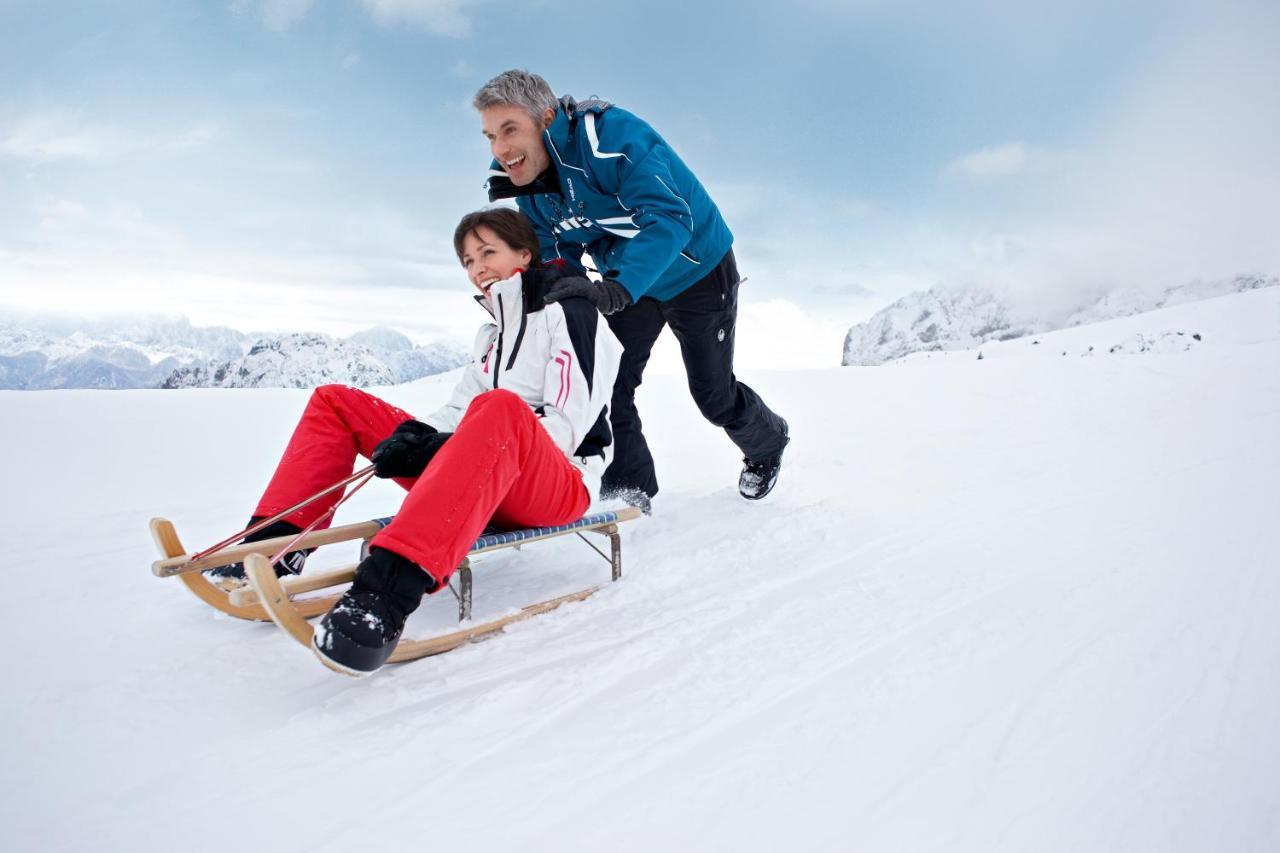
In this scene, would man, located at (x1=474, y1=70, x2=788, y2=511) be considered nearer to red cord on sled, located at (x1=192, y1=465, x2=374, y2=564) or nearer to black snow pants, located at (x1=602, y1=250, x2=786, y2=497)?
black snow pants, located at (x1=602, y1=250, x2=786, y2=497)

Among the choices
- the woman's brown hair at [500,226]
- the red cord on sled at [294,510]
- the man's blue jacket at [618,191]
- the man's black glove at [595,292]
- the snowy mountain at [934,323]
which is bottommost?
the red cord on sled at [294,510]

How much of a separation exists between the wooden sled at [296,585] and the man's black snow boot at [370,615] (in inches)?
1.9

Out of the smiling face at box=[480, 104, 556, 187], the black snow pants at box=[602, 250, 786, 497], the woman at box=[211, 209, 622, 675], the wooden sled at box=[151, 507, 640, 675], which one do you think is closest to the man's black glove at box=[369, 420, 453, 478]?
the woman at box=[211, 209, 622, 675]

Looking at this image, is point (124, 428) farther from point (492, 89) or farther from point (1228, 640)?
point (1228, 640)

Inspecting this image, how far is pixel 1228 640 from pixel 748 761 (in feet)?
4.26

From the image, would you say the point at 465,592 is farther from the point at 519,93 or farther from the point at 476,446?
the point at 519,93

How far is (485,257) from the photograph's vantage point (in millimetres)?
2170

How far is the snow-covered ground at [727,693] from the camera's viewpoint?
3.62 ft

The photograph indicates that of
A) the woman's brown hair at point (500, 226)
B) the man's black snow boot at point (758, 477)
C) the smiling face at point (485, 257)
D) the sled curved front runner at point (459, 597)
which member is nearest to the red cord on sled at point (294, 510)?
the sled curved front runner at point (459, 597)

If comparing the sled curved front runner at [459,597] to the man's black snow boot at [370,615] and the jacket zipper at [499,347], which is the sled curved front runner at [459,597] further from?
the jacket zipper at [499,347]

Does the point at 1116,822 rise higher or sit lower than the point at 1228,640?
lower

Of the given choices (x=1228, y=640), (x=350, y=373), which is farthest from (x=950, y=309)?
(x=1228, y=640)

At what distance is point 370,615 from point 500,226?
4.25 ft

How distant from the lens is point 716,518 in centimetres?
298
